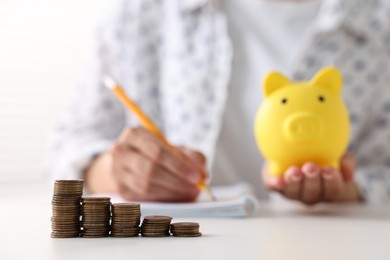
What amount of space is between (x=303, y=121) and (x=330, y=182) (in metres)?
0.14

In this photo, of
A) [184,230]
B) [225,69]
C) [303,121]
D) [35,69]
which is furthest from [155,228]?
[35,69]

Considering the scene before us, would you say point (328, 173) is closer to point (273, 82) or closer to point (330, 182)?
point (330, 182)

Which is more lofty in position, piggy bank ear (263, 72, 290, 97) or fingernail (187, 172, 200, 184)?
piggy bank ear (263, 72, 290, 97)

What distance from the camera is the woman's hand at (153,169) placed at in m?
0.98

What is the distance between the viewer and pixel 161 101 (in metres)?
1.47

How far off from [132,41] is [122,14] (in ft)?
0.22

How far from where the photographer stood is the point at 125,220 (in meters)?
0.68

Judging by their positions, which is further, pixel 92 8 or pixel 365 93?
pixel 92 8

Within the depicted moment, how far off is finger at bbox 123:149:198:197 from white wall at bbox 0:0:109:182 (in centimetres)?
93

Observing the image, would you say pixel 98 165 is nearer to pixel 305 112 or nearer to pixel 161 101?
pixel 161 101

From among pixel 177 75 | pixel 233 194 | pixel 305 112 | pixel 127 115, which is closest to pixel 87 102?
pixel 127 115

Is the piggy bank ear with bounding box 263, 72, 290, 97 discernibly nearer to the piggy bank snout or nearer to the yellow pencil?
the piggy bank snout

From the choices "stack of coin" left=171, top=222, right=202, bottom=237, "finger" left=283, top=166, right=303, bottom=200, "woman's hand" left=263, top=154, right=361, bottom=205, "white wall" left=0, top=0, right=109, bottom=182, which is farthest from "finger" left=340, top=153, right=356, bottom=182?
"white wall" left=0, top=0, right=109, bottom=182

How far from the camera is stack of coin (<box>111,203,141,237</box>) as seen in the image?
0.67m
